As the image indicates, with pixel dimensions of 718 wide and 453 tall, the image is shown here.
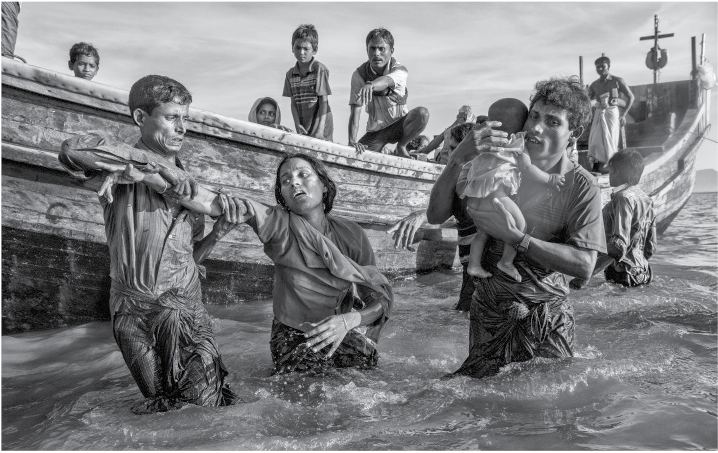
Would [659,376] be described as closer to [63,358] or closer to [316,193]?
[316,193]

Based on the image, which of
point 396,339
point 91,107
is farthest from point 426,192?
point 91,107

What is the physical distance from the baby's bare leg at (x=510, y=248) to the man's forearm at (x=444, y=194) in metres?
0.39

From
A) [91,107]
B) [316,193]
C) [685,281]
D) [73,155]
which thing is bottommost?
[685,281]

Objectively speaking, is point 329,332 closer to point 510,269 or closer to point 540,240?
point 510,269

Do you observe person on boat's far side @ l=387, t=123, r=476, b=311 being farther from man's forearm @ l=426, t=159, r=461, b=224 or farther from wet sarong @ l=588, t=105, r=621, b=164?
wet sarong @ l=588, t=105, r=621, b=164

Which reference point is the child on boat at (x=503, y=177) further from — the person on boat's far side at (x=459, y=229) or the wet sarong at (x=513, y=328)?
the person on boat's far side at (x=459, y=229)

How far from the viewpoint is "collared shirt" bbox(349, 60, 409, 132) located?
7.68 meters

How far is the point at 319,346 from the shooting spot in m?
3.22

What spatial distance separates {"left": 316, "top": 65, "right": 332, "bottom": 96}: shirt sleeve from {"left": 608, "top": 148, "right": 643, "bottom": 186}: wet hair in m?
3.21

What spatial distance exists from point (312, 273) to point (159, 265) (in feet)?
2.59

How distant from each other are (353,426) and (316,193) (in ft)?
3.91

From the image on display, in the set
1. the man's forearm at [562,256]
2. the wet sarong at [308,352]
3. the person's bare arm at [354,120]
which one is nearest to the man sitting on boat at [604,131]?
the person's bare arm at [354,120]

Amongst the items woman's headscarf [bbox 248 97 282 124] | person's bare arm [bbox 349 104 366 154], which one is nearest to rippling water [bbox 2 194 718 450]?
person's bare arm [bbox 349 104 366 154]

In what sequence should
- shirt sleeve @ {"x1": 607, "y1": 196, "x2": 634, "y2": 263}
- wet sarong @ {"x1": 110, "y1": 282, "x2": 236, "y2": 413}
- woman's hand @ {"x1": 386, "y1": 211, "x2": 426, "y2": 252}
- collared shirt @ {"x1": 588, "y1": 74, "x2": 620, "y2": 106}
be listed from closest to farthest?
wet sarong @ {"x1": 110, "y1": 282, "x2": 236, "y2": 413} < woman's hand @ {"x1": 386, "y1": 211, "x2": 426, "y2": 252} < shirt sleeve @ {"x1": 607, "y1": 196, "x2": 634, "y2": 263} < collared shirt @ {"x1": 588, "y1": 74, "x2": 620, "y2": 106}
